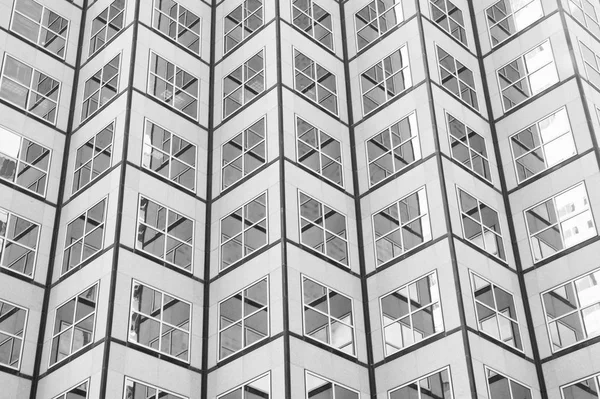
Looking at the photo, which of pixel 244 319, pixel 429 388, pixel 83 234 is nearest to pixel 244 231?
pixel 244 319

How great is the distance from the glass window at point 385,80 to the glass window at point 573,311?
12.2 metres

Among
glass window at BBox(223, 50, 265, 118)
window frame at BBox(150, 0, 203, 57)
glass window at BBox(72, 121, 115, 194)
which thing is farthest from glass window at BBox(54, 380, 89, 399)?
window frame at BBox(150, 0, 203, 57)

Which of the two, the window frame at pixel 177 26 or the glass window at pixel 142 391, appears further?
the window frame at pixel 177 26

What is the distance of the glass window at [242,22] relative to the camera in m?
47.3

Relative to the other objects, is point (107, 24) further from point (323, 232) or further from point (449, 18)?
point (449, 18)

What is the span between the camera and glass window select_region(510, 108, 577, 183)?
4191cm

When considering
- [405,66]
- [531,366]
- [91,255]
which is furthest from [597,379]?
[91,255]

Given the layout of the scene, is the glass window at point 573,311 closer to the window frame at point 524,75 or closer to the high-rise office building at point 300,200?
the high-rise office building at point 300,200

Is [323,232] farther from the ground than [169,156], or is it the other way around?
[169,156]

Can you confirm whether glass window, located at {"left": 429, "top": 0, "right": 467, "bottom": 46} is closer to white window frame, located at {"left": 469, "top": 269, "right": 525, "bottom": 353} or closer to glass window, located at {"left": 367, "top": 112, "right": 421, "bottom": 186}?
glass window, located at {"left": 367, "top": 112, "right": 421, "bottom": 186}

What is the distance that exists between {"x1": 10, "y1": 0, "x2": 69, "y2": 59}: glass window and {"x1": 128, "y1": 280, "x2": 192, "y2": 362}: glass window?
53.4ft

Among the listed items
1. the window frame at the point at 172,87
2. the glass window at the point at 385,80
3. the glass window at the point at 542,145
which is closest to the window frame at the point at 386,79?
the glass window at the point at 385,80

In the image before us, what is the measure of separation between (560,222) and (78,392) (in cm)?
2159

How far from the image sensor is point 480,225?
40.5 metres
